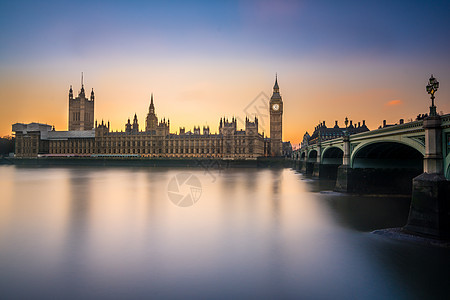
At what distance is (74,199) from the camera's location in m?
25.7

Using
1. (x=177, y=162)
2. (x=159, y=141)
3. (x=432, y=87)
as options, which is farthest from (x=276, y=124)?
(x=432, y=87)

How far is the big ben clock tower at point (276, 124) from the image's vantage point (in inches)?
4505

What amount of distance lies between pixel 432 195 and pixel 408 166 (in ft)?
41.7

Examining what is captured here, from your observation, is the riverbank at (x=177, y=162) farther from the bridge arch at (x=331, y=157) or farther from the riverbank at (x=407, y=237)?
the riverbank at (x=407, y=237)

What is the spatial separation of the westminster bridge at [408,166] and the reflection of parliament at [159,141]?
5889 centimetres

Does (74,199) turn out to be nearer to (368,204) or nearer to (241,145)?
(368,204)

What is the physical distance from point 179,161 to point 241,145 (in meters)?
23.0

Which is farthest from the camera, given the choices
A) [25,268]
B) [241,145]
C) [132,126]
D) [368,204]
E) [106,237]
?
[132,126]

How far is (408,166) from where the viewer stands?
24.0 metres

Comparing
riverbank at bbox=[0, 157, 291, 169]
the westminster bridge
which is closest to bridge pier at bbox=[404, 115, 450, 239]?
the westminster bridge

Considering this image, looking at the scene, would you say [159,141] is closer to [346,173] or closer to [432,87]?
[346,173]

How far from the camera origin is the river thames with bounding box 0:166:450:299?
28.9 feet

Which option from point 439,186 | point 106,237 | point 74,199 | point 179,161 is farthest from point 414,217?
point 179,161

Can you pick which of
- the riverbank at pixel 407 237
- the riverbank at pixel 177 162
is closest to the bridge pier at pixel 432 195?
the riverbank at pixel 407 237
